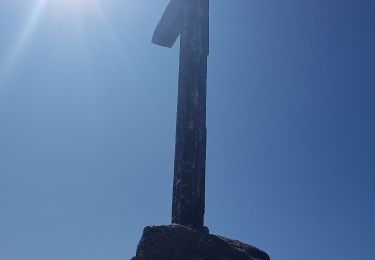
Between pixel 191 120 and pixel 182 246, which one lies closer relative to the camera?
pixel 182 246

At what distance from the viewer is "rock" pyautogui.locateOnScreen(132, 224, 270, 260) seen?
2.92 m

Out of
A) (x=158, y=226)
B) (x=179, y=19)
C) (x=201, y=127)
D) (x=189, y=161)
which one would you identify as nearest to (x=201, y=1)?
(x=179, y=19)

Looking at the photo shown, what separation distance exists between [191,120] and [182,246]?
114 cm

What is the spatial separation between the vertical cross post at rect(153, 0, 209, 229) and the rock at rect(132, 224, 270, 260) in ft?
1.04

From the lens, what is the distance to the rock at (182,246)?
9.59 ft

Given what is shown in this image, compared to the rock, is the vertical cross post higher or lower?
higher

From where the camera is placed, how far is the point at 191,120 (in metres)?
3.68

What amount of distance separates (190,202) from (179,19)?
2.14 meters

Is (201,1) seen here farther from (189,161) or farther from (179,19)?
(189,161)

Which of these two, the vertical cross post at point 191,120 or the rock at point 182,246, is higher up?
the vertical cross post at point 191,120

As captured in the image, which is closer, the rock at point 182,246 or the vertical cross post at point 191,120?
the rock at point 182,246

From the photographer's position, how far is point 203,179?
3.60m

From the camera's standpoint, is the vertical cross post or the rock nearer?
the rock

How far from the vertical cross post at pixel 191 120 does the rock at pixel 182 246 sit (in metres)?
0.32
